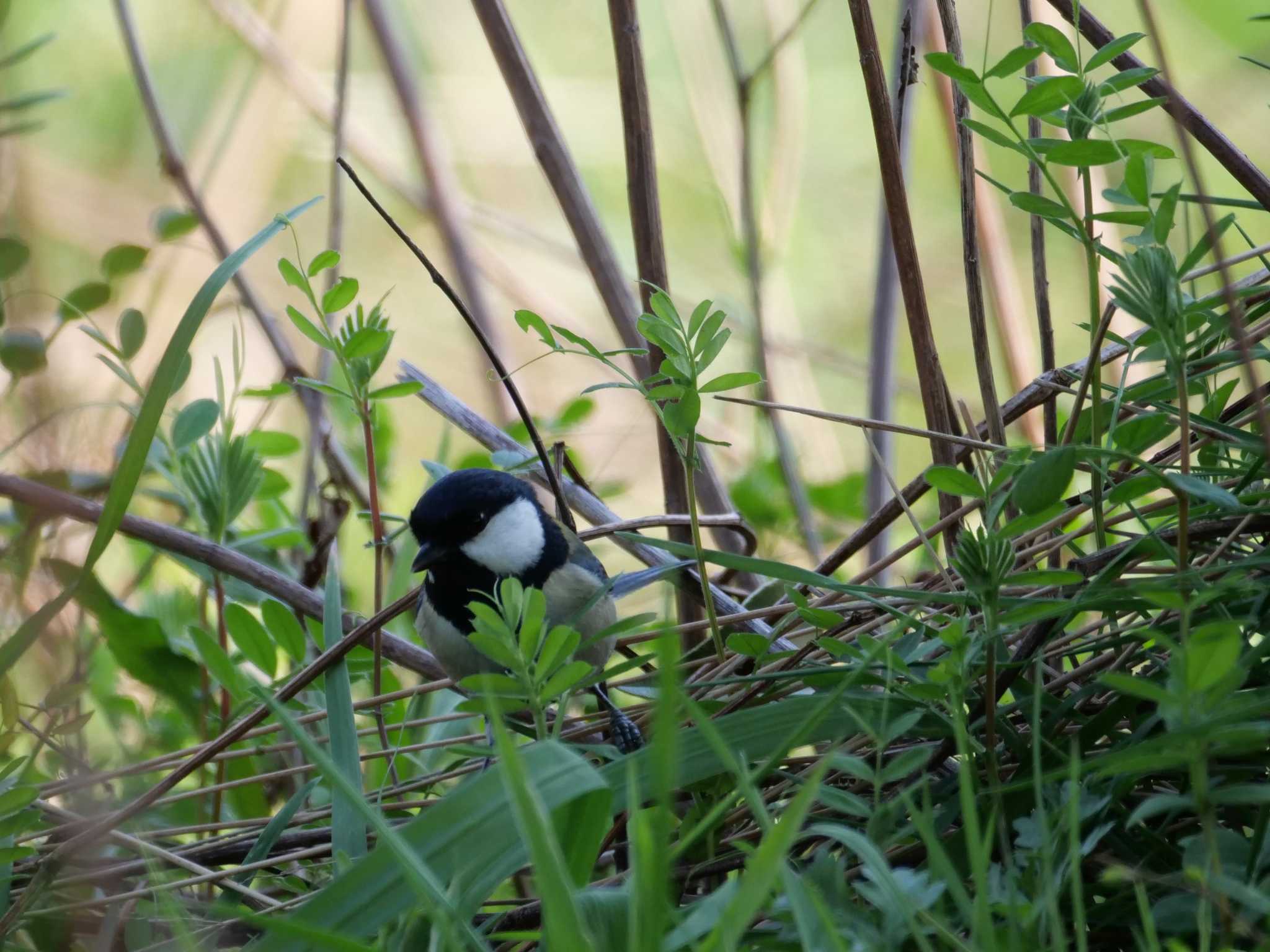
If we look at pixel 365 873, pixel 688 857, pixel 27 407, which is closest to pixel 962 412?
pixel 688 857

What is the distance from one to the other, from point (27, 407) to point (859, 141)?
3256 mm

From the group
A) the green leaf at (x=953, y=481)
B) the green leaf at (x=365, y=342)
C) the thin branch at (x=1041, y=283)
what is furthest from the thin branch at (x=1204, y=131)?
A: the green leaf at (x=365, y=342)

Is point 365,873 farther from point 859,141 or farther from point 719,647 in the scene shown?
point 859,141

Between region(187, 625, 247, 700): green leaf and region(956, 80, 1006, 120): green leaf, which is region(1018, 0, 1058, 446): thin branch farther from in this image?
region(187, 625, 247, 700): green leaf

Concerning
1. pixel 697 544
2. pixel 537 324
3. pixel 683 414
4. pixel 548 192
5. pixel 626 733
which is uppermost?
pixel 548 192

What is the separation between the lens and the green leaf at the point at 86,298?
131cm

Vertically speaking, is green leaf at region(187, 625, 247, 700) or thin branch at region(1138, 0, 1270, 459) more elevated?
thin branch at region(1138, 0, 1270, 459)

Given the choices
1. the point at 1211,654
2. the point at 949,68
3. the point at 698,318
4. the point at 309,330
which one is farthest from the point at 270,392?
the point at 1211,654

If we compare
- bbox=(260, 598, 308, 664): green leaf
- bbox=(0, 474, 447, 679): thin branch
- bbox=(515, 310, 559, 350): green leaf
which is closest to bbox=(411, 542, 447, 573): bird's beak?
bbox=(0, 474, 447, 679): thin branch

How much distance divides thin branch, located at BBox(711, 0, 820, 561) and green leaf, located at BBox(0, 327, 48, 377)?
2.90 ft

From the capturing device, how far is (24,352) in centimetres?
110

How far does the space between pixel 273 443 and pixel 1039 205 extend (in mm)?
1061

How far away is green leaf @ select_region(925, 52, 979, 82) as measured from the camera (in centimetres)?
88

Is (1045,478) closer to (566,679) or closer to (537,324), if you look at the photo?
(566,679)
